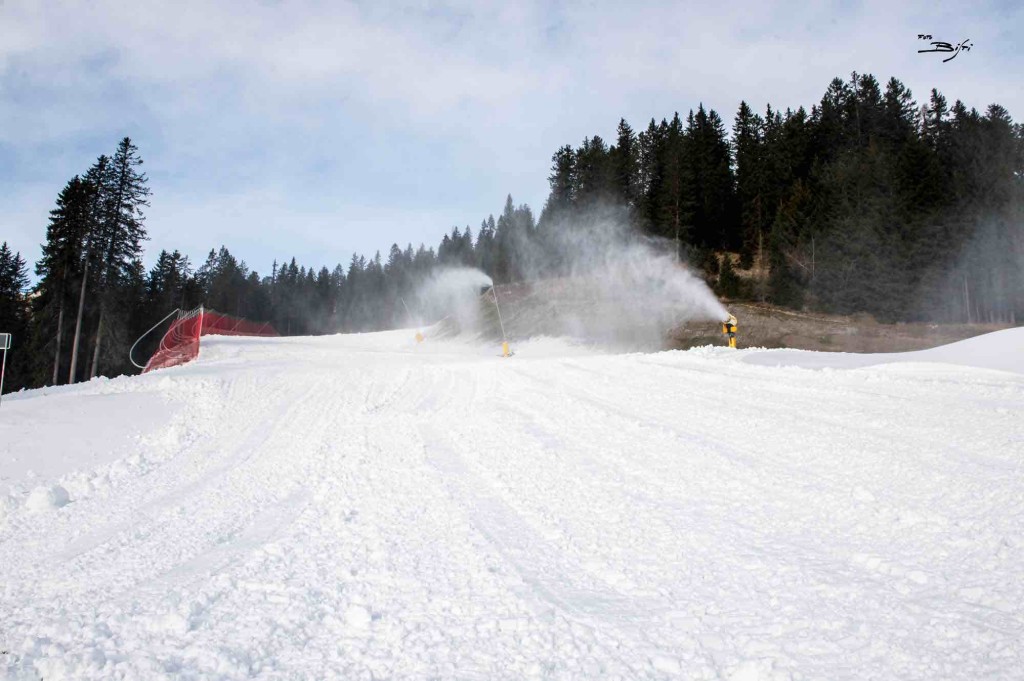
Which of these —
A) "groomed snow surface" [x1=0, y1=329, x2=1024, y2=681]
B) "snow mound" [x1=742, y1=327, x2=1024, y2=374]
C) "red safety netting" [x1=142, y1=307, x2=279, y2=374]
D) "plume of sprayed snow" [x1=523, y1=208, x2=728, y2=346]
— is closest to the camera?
"groomed snow surface" [x1=0, y1=329, x2=1024, y2=681]

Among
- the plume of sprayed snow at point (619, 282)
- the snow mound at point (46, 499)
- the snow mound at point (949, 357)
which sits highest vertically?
the plume of sprayed snow at point (619, 282)

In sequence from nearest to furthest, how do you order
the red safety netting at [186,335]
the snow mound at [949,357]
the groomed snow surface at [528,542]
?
1. the groomed snow surface at [528,542]
2. the snow mound at [949,357]
3. the red safety netting at [186,335]

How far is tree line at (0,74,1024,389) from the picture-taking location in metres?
36.1

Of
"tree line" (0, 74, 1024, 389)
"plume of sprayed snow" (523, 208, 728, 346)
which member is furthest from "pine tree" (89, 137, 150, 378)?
"plume of sprayed snow" (523, 208, 728, 346)

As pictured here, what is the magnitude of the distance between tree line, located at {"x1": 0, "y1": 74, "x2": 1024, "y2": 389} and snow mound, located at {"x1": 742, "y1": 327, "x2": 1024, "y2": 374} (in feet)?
82.7

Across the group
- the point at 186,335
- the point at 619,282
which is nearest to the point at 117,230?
the point at 186,335

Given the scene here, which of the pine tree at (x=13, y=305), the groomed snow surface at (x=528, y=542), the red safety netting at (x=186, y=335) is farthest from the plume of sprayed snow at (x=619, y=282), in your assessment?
the pine tree at (x=13, y=305)

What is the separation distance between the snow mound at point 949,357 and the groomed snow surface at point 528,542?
410cm

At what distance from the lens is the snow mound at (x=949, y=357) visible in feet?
39.3

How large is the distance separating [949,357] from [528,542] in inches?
548

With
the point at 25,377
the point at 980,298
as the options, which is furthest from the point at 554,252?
the point at 25,377

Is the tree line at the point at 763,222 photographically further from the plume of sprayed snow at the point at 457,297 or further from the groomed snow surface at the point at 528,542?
the groomed snow surface at the point at 528,542

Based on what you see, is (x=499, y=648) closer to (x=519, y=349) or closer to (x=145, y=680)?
(x=145, y=680)

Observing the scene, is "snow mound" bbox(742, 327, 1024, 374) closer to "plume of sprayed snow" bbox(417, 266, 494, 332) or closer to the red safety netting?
"plume of sprayed snow" bbox(417, 266, 494, 332)
